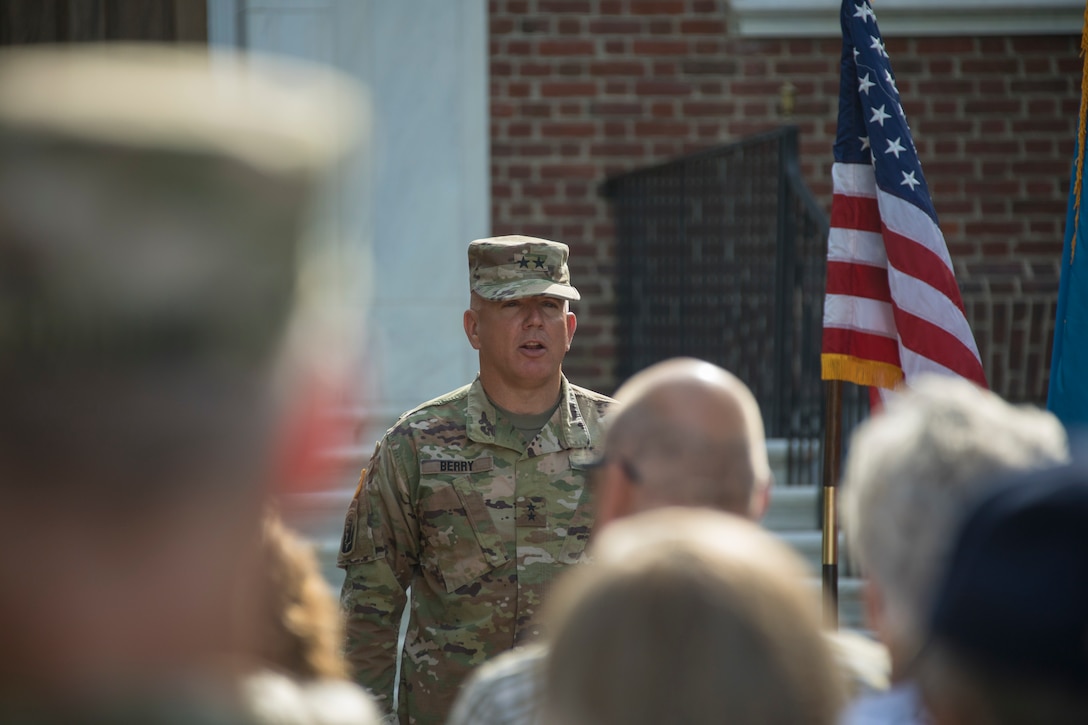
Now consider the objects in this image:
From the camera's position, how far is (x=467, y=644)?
12.0 feet

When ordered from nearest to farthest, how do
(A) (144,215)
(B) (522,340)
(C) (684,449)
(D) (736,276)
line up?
(A) (144,215)
(C) (684,449)
(B) (522,340)
(D) (736,276)

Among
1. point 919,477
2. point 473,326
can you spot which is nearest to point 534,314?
point 473,326

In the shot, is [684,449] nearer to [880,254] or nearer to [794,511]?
[880,254]

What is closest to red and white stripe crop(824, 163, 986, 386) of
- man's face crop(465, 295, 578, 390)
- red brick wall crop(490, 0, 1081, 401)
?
man's face crop(465, 295, 578, 390)

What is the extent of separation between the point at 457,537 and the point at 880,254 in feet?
5.89

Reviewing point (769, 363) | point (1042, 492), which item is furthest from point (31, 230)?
point (769, 363)

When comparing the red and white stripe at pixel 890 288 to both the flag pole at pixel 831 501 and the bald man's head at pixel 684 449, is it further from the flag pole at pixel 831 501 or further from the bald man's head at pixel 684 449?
the bald man's head at pixel 684 449

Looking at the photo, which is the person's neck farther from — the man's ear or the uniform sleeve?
the uniform sleeve

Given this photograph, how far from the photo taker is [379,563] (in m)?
3.65

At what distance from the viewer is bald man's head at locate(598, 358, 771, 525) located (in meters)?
1.92

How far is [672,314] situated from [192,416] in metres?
5.89

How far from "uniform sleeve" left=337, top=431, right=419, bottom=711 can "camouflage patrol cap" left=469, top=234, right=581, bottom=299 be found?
0.63 meters

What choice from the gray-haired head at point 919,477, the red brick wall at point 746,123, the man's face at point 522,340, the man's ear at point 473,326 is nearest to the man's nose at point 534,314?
the man's face at point 522,340

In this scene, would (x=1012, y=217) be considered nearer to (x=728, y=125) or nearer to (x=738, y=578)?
(x=728, y=125)
